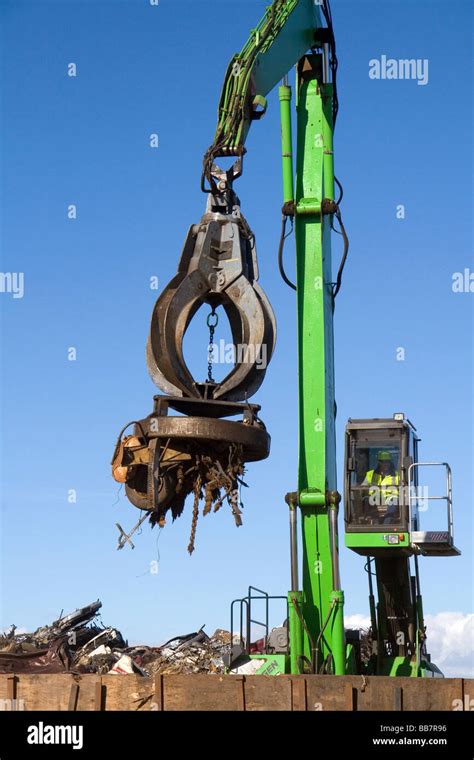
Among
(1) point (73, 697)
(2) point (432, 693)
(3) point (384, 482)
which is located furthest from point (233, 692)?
(3) point (384, 482)

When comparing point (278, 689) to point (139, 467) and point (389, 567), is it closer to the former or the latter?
point (139, 467)

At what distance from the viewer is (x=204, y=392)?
493 inches

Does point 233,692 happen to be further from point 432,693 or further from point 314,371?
point 314,371

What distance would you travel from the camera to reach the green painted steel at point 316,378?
517 inches

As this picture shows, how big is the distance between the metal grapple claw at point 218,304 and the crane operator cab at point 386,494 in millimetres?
2072

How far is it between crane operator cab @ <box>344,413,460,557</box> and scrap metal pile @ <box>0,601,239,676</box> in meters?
2.94

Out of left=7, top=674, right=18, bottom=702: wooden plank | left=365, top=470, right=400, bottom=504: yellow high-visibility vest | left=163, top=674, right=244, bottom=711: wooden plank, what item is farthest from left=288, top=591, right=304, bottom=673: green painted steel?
left=7, top=674, right=18, bottom=702: wooden plank

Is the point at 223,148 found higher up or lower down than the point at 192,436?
higher up

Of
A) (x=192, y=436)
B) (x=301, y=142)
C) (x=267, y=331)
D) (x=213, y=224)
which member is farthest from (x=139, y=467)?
(x=301, y=142)

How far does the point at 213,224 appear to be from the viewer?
42.5 feet

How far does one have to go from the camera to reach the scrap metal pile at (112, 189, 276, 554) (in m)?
12.0
